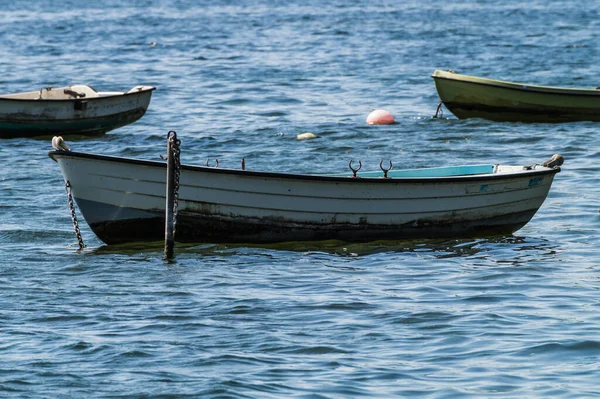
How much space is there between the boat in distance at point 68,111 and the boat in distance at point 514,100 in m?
6.73

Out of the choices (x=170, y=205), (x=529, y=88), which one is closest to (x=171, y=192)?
(x=170, y=205)

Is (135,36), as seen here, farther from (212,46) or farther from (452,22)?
(452,22)

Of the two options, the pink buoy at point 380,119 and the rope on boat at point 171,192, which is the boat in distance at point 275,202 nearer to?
the rope on boat at point 171,192

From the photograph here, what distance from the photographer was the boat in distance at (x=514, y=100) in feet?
77.5

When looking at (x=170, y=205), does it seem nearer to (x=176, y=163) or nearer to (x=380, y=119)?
(x=176, y=163)

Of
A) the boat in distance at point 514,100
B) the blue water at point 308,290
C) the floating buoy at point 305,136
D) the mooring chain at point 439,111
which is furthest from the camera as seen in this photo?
the mooring chain at point 439,111

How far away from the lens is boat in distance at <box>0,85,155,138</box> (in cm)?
2259

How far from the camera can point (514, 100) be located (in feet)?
78.7

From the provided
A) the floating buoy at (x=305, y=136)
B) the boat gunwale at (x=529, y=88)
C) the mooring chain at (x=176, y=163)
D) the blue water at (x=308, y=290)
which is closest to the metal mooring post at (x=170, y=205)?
the mooring chain at (x=176, y=163)

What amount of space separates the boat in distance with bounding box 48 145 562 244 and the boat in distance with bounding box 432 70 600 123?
9752 millimetres

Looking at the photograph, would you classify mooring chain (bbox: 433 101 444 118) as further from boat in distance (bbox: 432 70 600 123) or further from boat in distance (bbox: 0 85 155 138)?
boat in distance (bbox: 0 85 155 138)

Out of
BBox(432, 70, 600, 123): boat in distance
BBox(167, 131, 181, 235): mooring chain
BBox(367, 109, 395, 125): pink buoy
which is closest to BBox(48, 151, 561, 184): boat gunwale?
BBox(167, 131, 181, 235): mooring chain

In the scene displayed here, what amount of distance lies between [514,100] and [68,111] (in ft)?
31.3

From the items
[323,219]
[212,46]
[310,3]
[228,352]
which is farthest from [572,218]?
[310,3]
